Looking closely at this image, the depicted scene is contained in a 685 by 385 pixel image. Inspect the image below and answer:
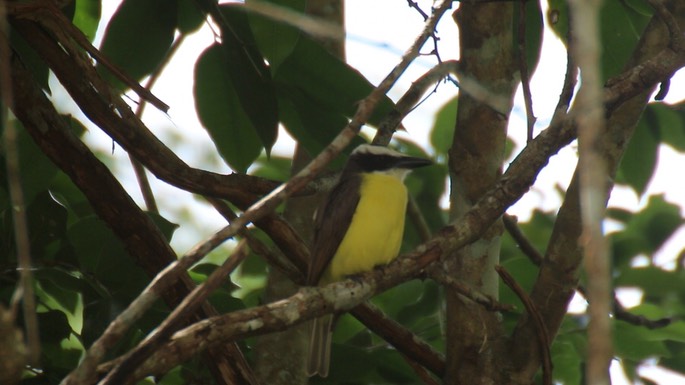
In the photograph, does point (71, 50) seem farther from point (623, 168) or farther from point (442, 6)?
point (623, 168)

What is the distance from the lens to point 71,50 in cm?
373

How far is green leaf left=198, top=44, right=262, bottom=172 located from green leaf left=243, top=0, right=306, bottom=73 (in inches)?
23.5

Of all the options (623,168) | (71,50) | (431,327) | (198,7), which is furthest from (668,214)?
(71,50)

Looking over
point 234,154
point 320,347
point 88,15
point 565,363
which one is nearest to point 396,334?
point 320,347

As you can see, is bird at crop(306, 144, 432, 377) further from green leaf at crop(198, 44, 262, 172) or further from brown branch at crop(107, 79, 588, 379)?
brown branch at crop(107, 79, 588, 379)

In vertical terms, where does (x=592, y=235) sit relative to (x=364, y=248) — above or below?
below

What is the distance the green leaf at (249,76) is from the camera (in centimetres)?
402

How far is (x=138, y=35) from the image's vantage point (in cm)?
411

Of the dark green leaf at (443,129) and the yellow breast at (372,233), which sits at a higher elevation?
the dark green leaf at (443,129)

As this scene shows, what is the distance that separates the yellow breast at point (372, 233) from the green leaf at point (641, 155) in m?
1.27

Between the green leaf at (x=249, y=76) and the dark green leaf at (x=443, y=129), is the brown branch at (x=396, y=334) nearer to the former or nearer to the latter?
the green leaf at (x=249, y=76)

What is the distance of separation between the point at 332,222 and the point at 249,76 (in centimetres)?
134

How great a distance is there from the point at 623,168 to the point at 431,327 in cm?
130

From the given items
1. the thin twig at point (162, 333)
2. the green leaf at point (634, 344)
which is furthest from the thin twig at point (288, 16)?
the green leaf at point (634, 344)
